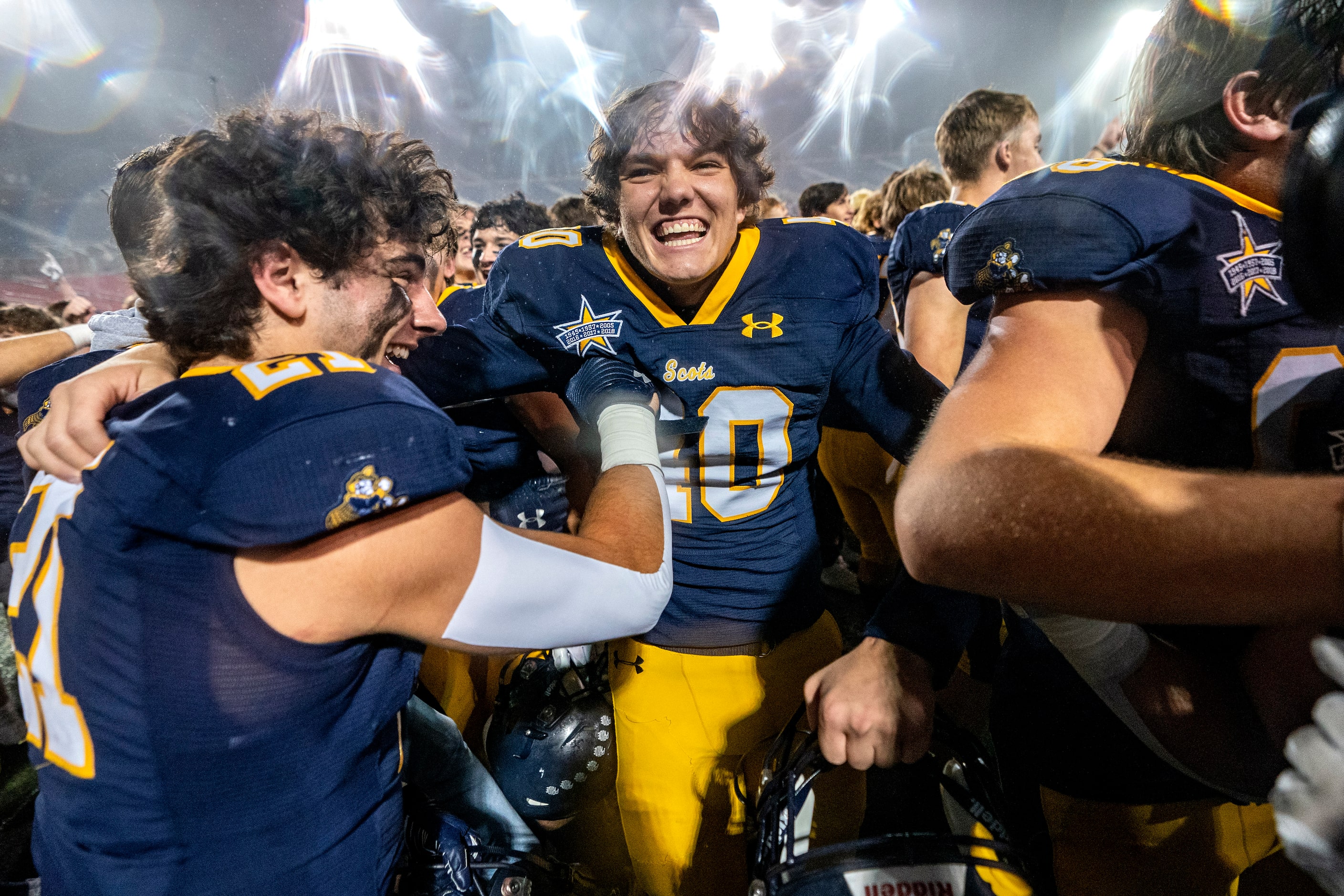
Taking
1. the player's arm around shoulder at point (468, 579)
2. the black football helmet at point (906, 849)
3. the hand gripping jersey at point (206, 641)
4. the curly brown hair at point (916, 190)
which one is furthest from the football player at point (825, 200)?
the hand gripping jersey at point (206, 641)

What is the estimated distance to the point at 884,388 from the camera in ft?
4.64

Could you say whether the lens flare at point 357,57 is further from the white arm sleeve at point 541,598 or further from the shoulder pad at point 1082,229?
the shoulder pad at point 1082,229

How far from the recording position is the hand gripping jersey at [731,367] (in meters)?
1.41

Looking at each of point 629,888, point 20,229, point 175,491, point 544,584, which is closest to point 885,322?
point 629,888

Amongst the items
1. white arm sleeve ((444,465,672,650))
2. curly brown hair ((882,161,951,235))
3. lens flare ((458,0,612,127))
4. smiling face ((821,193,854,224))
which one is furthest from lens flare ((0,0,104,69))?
white arm sleeve ((444,465,672,650))

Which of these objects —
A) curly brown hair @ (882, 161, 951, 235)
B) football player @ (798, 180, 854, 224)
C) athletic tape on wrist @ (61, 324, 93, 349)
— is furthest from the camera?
football player @ (798, 180, 854, 224)

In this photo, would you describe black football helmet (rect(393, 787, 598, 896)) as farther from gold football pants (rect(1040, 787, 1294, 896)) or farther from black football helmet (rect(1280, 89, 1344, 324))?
black football helmet (rect(1280, 89, 1344, 324))

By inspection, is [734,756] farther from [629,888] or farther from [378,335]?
[378,335]

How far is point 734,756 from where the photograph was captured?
1456 mm

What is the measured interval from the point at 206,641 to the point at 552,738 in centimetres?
115

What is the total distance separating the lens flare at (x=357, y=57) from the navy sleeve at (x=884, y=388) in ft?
3.83

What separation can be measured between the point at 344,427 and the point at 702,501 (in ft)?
2.80

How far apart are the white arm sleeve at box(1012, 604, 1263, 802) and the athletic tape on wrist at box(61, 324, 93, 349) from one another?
271 centimetres

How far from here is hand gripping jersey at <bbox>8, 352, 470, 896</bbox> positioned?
0.74 metres
